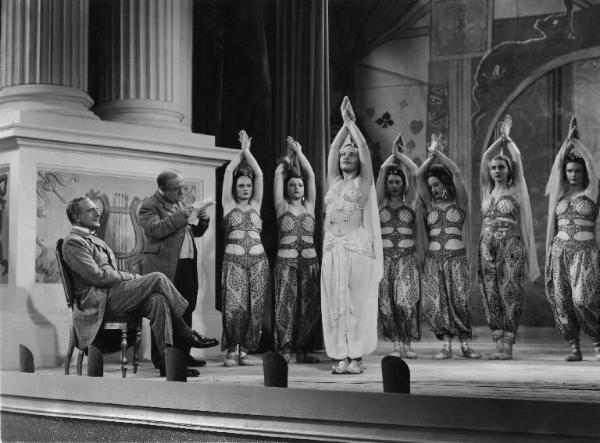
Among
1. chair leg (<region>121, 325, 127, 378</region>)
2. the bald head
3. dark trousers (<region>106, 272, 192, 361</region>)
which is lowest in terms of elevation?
chair leg (<region>121, 325, 127, 378</region>)

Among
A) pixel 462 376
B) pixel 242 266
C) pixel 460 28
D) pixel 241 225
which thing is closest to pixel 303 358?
pixel 242 266

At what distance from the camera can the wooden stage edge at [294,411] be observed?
4859mm

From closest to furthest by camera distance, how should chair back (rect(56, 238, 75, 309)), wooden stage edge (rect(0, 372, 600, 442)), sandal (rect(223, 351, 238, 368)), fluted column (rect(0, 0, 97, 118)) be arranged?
wooden stage edge (rect(0, 372, 600, 442))
chair back (rect(56, 238, 75, 309))
sandal (rect(223, 351, 238, 368))
fluted column (rect(0, 0, 97, 118))

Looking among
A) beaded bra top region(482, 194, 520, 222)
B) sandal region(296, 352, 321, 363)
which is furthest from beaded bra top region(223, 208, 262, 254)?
beaded bra top region(482, 194, 520, 222)

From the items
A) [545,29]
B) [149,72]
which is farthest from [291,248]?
[545,29]

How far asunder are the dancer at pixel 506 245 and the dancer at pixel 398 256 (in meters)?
0.56

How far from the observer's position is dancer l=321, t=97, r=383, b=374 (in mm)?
7246

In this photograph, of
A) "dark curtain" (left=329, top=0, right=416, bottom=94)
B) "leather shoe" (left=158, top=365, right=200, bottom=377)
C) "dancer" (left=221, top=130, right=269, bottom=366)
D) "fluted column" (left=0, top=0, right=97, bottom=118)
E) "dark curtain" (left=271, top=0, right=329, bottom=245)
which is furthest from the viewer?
"dark curtain" (left=329, top=0, right=416, bottom=94)

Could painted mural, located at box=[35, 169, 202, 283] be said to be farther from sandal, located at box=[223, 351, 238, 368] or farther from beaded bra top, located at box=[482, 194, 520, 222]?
beaded bra top, located at box=[482, 194, 520, 222]

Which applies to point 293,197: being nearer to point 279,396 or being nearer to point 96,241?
point 96,241

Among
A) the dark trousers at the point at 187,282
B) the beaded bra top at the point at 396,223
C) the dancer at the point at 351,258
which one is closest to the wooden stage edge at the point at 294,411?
the dark trousers at the point at 187,282

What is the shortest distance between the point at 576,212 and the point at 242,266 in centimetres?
244

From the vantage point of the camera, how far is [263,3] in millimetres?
11211

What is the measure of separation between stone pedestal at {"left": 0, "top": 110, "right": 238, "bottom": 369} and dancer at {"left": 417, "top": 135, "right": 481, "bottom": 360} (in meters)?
2.04
